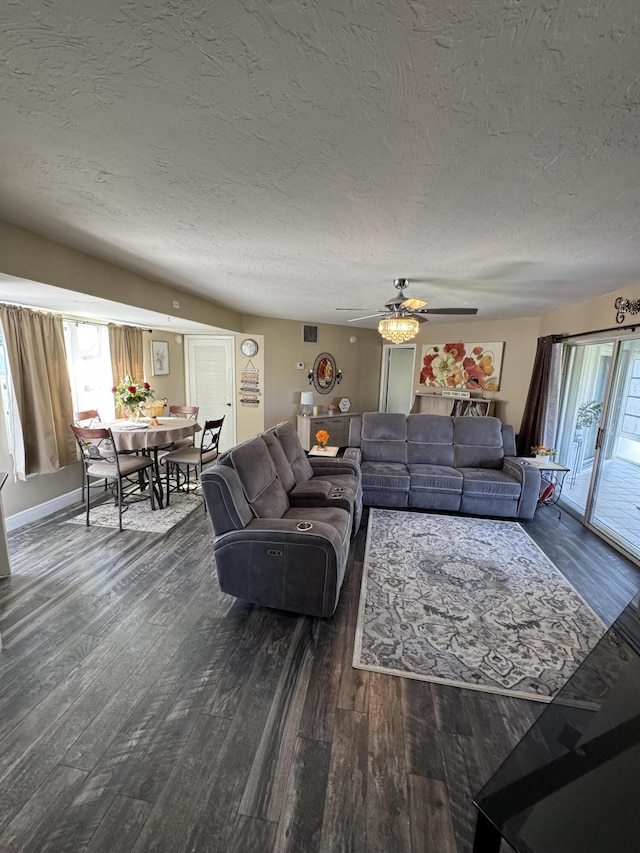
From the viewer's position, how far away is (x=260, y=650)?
2006 mm

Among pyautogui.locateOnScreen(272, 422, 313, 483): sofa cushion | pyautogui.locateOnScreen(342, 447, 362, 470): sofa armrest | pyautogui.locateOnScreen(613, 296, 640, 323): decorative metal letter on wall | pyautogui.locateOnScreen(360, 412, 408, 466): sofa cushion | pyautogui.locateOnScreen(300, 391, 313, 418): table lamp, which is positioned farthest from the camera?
pyautogui.locateOnScreen(300, 391, 313, 418): table lamp

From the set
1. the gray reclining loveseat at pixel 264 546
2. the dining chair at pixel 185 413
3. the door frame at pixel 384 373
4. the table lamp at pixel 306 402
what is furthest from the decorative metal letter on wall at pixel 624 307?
the dining chair at pixel 185 413

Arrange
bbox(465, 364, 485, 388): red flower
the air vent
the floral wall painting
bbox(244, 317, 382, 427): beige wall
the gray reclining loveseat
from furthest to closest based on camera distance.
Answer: the air vent → bbox(244, 317, 382, 427): beige wall → bbox(465, 364, 485, 388): red flower → the floral wall painting → the gray reclining loveseat

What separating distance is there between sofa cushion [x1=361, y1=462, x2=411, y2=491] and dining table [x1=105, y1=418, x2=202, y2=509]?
2116mm

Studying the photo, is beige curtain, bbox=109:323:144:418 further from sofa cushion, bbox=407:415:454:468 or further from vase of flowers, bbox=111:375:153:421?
sofa cushion, bbox=407:415:454:468

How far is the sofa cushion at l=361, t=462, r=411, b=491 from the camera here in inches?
160

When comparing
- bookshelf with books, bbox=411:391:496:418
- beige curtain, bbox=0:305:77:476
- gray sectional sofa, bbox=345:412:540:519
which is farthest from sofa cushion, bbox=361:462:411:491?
beige curtain, bbox=0:305:77:476

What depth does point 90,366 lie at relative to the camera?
445cm

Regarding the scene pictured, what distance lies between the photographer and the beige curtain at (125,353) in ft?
15.1

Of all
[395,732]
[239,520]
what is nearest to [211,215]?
[239,520]

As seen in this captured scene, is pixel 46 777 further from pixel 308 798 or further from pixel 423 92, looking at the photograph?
pixel 423 92

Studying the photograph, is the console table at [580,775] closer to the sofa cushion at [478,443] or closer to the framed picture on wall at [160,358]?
the sofa cushion at [478,443]

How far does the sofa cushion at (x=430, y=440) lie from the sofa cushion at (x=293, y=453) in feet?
5.17

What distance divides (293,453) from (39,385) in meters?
2.64
